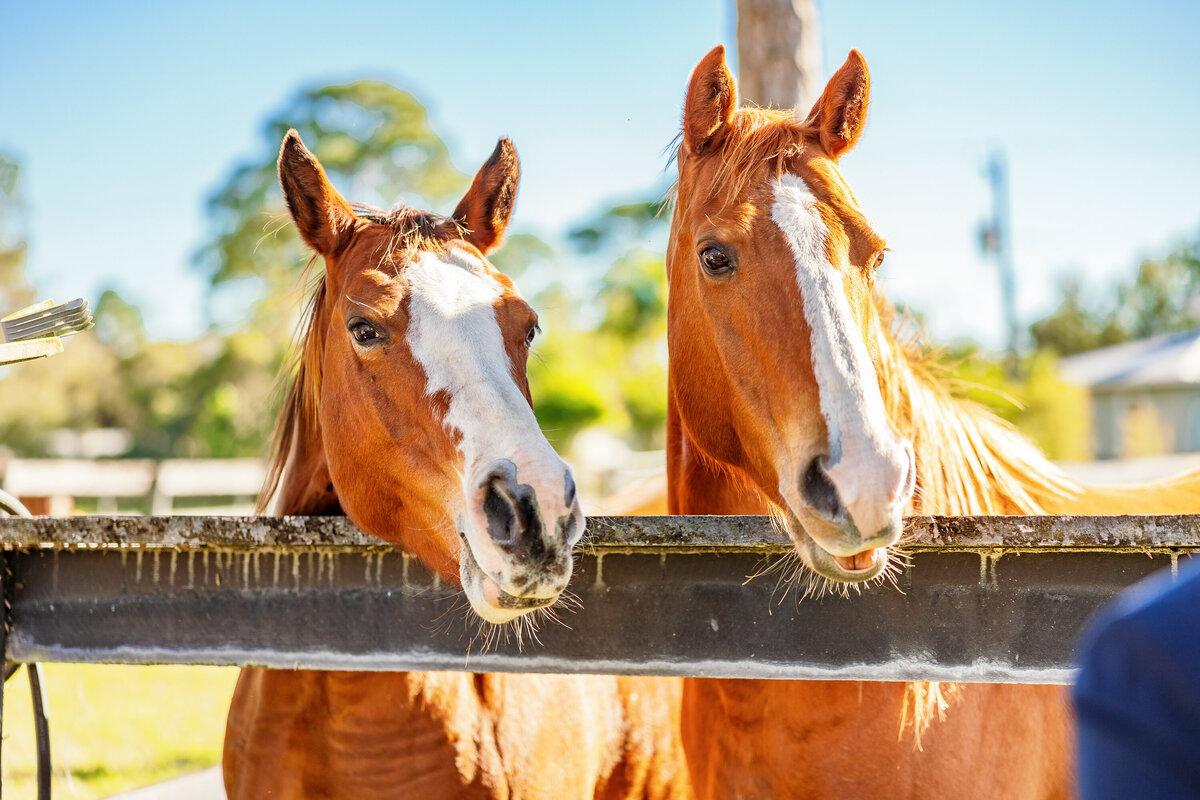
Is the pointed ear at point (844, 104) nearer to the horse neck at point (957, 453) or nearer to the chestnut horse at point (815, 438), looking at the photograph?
the chestnut horse at point (815, 438)

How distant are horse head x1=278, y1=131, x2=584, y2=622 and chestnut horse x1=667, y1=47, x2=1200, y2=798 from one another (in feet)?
1.54

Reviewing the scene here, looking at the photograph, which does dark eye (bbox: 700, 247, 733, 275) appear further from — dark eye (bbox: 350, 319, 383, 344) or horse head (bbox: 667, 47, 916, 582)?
dark eye (bbox: 350, 319, 383, 344)

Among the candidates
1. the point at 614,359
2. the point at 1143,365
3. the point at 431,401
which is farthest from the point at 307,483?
the point at 1143,365

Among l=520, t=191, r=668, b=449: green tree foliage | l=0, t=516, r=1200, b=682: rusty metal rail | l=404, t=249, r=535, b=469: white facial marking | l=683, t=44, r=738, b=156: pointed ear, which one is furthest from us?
l=520, t=191, r=668, b=449: green tree foliage

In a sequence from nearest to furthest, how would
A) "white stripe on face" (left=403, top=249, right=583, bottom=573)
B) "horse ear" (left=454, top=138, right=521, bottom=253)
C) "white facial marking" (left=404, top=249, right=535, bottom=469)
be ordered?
"white stripe on face" (left=403, top=249, right=583, bottom=573) → "white facial marking" (left=404, top=249, right=535, bottom=469) → "horse ear" (left=454, top=138, right=521, bottom=253)

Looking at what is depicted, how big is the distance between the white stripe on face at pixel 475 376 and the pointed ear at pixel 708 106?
0.67 m

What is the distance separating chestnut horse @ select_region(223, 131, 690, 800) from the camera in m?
1.75

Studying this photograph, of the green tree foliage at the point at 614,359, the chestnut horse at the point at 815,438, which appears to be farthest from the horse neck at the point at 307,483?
the green tree foliage at the point at 614,359

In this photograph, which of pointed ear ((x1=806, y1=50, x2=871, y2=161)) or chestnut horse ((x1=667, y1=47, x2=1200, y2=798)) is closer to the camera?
chestnut horse ((x1=667, y1=47, x2=1200, y2=798))

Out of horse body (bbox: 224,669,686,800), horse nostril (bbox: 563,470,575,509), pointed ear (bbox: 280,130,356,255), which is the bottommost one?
horse body (bbox: 224,669,686,800)

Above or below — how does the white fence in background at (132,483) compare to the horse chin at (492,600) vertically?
above

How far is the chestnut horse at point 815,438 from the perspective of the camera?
1.66 m

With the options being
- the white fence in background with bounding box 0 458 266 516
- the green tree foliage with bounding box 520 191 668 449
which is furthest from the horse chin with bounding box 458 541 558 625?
the green tree foliage with bounding box 520 191 668 449

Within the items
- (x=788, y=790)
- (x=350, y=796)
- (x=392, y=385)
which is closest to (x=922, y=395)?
(x=788, y=790)
